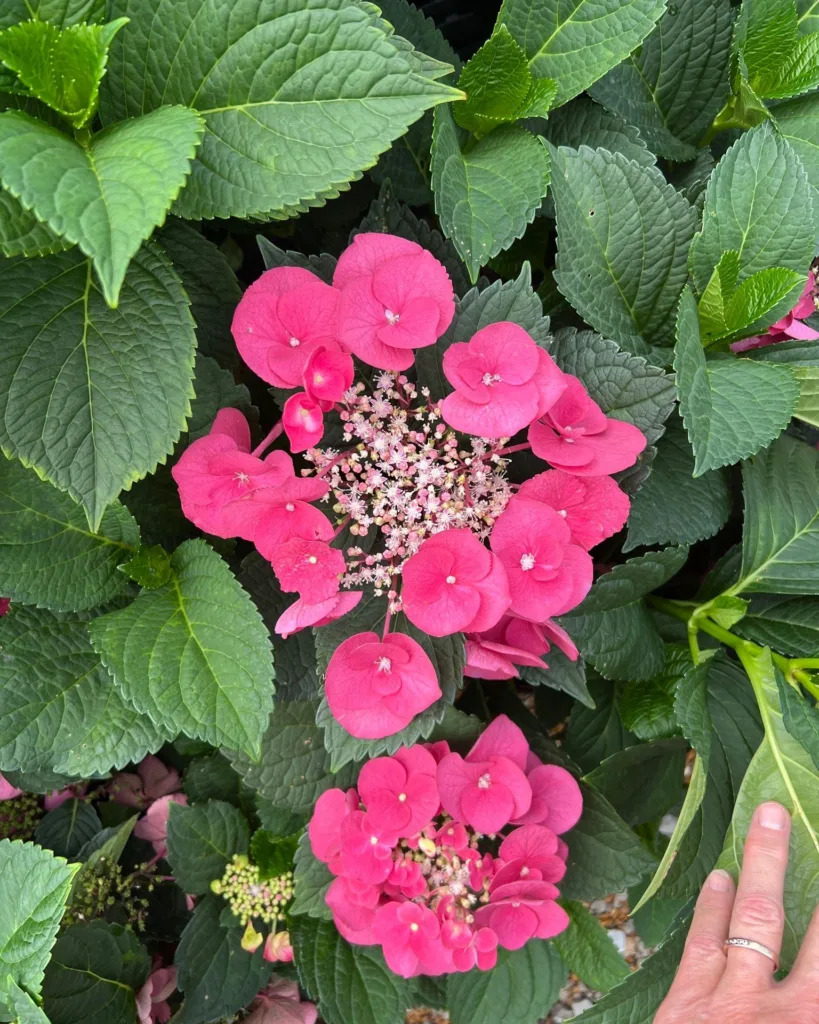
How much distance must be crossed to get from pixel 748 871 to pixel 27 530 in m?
0.77

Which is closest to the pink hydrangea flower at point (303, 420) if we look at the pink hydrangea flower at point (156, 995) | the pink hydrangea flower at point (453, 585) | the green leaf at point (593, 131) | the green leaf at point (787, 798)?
the pink hydrangea flower at point (453, 585)

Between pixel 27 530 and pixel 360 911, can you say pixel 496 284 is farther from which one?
pixel 360 911

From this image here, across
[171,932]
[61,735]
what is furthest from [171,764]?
[61,735]

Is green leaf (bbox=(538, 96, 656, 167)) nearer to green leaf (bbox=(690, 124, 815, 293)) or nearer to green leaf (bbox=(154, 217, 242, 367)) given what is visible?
green leaf (bbox=(690, 124, 815, 293))

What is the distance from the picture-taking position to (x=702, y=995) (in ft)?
2.69

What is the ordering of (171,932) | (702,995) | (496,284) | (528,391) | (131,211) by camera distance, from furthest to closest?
(171,932) < (702,995) < (496,284) < (528,391) < (131,211)

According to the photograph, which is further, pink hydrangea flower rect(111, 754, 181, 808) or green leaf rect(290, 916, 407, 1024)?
pink hydrangea flower rect(111, 754, 181, 808)

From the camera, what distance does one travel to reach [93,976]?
96 cm

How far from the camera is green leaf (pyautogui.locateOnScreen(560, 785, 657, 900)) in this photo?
89 cm

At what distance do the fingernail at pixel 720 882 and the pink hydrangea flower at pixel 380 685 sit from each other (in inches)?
17.6

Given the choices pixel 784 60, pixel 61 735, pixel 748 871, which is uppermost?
pixel 784 60

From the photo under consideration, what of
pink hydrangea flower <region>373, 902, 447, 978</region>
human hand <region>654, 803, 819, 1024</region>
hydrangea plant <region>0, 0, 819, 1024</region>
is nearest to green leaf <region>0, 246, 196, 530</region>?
hydrangea plant <region>0, 0, 819, 1024</region>

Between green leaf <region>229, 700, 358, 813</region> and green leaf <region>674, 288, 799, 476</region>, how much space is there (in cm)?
49

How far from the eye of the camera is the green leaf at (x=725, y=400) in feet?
2.28
